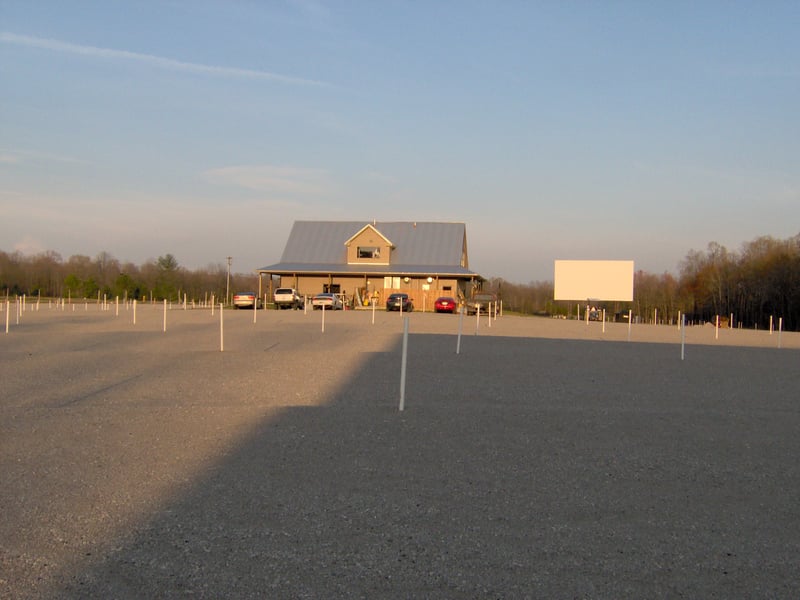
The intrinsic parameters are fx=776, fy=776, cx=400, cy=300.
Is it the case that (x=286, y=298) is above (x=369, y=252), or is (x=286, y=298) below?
below

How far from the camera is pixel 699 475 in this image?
772 cm

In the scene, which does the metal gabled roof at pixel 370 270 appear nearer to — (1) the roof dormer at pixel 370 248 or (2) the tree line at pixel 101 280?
Result: (1) the roof dormer at pixel 370 248

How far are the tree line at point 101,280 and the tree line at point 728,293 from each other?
43.1 metres

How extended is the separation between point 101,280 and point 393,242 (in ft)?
190

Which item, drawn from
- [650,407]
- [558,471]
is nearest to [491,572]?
[558,471]

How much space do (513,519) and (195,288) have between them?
344 feet

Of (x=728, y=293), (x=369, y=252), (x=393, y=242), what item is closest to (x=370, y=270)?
(x=369, y=252)

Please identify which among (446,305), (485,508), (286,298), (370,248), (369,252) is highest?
(370,248)

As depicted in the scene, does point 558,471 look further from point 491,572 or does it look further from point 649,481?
point 491,572

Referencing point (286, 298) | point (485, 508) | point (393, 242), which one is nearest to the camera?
point (485, 508)

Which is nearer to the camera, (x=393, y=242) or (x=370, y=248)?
(x=370, y=248)

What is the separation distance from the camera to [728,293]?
79000mm

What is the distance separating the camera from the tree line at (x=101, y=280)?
91.5 m

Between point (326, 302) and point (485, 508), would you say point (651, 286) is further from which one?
point (485, 508)
